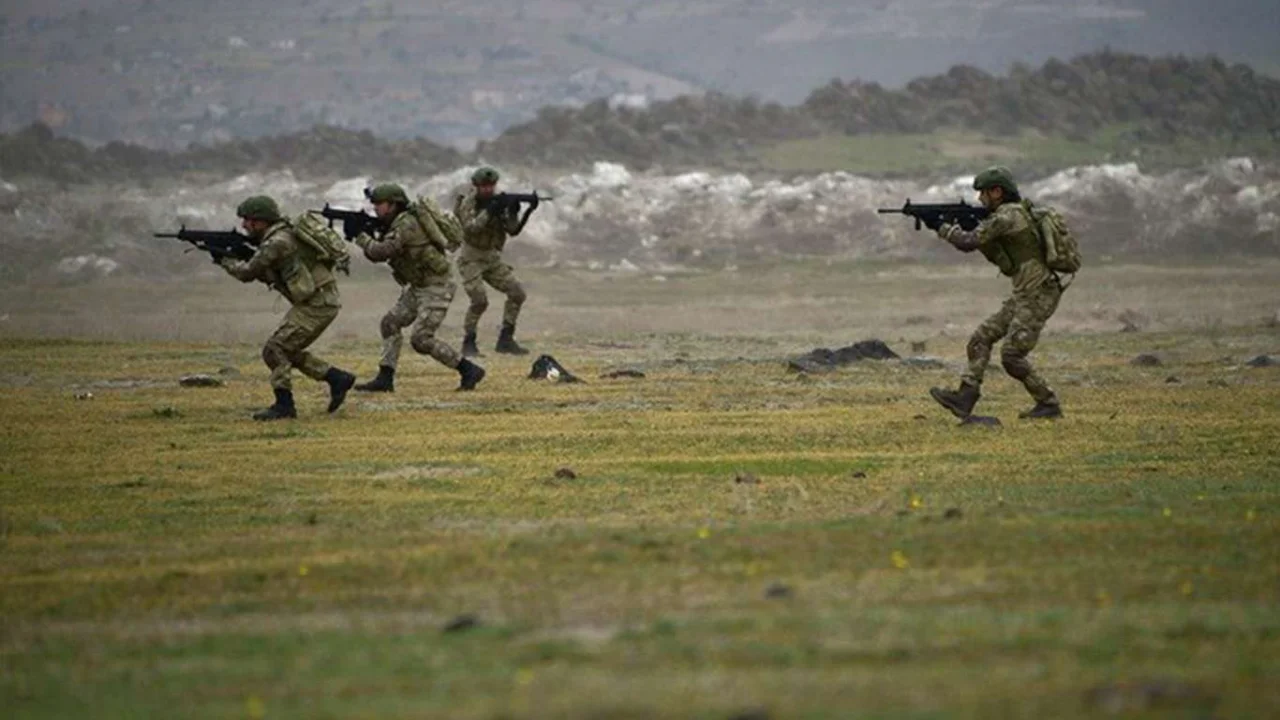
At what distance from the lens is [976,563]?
44.4ft

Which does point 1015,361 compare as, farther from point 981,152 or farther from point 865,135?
point 865,135

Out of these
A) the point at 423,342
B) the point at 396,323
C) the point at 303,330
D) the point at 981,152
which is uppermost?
the point at 981,152

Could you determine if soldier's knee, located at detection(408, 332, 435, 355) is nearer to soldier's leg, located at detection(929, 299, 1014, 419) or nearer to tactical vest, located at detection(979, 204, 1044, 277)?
soldier's leg, located at detection(929, 299, 1014, 419)

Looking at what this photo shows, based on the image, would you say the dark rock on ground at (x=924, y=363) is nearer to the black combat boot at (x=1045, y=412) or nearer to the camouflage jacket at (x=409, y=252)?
the camouflage jacket at (x=409, y=252)

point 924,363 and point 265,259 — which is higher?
point 265,259


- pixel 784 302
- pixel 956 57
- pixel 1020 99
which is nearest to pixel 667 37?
pixel 956 57

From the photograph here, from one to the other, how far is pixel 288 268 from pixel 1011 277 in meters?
5.36

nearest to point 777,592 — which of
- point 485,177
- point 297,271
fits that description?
point 297,271

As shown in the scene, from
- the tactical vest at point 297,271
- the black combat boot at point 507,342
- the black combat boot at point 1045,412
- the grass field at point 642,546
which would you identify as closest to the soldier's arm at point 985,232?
the grass field at point 642,546

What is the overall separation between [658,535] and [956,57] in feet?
369

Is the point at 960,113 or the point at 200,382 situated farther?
the point at 960,113

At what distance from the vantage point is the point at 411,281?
24953mm

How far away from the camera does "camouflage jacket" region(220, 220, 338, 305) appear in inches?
863

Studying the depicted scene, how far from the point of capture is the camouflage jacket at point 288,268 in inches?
863
